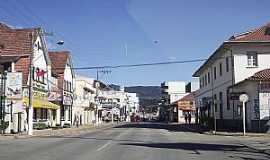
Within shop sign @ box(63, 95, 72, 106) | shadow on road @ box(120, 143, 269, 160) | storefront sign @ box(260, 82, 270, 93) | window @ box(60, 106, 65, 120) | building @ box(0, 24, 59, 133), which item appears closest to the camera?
shadow on road @ box(120, 143, 269, 160)

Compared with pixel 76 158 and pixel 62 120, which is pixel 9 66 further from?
pixel 76 158

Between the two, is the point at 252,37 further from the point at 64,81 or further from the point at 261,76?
the point at 64,81

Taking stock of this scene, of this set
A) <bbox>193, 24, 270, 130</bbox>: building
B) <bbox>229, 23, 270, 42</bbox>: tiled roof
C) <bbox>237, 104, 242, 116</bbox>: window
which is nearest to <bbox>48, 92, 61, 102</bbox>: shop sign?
<bbox>193, 24, 270, 130</bbox>: building

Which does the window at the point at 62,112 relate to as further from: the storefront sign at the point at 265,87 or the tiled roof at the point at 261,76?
the storefront sign at the point at 265,87

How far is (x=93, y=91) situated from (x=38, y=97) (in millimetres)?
45286

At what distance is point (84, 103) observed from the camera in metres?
83.5

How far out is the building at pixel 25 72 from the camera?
40594mm

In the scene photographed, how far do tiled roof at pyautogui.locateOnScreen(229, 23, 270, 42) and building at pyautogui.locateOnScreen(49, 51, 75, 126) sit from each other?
23.6 metres

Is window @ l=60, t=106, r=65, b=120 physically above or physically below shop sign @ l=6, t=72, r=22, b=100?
below

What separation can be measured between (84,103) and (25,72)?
122 ft

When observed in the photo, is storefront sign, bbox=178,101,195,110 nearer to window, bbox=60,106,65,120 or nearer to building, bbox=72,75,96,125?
building, bbox=72,75,96,125

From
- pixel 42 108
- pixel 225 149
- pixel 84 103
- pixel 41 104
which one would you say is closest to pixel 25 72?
pixel 41 104

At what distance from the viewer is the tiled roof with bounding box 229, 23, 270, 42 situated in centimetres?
4375

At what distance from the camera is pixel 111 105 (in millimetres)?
125812
